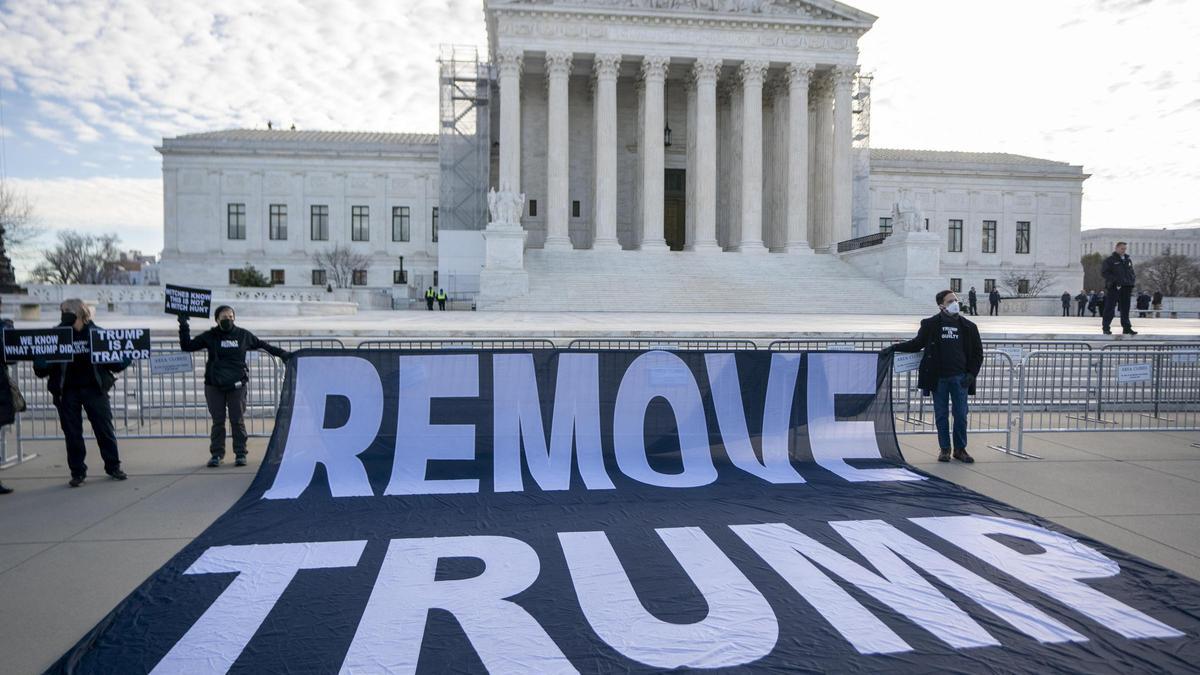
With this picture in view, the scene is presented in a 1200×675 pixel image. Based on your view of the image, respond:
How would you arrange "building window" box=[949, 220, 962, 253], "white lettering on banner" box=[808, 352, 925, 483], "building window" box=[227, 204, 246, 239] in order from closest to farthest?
1. "white lettering on banner" box=[808, 352, 925, 483]
2. "building window" box=[227, 204, 246, 239]
3. "building window" box=[949, 220, 962, 253]

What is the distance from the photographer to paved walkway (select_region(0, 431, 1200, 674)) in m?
4.37

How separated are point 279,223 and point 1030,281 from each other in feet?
204

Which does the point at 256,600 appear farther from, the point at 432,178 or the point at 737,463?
the point at 432,178

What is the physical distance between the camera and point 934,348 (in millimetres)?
8234

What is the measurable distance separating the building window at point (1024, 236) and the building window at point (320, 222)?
57779 mm

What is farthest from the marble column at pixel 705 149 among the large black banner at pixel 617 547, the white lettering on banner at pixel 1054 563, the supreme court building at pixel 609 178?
the white lettering on banner at pixel 1054 563

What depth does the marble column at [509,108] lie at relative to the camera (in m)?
39.0

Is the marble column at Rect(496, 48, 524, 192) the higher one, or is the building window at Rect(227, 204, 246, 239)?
the marble column at Rect(496, 48, 524, 192)

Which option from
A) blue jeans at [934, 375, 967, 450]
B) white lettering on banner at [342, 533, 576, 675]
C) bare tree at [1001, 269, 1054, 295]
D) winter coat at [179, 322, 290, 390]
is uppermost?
bare tree at [1001, 269, 1054, 295]

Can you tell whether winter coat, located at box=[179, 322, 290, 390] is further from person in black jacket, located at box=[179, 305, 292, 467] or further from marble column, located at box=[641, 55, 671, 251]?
marble column, located at box=[641, 55, 671, 251]

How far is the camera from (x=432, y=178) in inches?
2169

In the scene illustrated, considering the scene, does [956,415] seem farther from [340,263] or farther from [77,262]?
[77,262]

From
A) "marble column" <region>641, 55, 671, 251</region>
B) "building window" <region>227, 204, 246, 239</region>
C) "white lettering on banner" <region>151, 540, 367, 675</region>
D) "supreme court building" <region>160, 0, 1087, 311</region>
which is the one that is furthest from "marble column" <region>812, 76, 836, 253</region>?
"building window" <region>227, 204, 246, 239</region>

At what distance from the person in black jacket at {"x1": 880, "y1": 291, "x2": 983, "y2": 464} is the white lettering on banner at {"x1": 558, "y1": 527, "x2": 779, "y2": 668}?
4.39 meters
